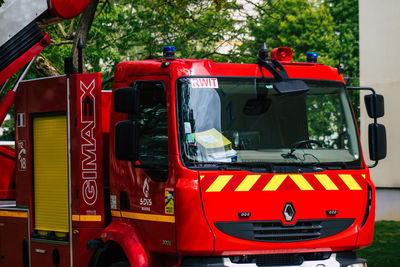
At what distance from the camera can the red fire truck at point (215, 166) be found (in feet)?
21.1

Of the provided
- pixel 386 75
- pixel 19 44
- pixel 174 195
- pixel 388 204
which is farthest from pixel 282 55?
pixel 388 204

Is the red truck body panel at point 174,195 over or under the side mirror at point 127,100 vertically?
under

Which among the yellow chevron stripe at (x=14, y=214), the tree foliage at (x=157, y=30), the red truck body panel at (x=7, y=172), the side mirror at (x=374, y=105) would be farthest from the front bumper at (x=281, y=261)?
the tree foliage at (x=157, y=30)

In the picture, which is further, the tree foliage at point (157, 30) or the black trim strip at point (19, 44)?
the tree foliage at point (157, 30)

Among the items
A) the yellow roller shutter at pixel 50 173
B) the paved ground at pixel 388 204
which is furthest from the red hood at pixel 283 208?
the paved ground at pixel 388 204

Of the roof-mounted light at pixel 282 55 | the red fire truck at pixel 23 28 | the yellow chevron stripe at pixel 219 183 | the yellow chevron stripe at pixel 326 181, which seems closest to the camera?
the yellow chevron stripe at pixel 219 183

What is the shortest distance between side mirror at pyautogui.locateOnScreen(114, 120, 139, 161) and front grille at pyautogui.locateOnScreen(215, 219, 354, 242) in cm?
101

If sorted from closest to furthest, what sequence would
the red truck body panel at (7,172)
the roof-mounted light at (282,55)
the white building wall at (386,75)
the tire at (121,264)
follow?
the tire at (121,264), the roof-mounted light at (282,55), the red truck body panel at (7,172), the white building wall at (386,75)

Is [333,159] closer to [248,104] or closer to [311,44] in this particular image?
[248,104]

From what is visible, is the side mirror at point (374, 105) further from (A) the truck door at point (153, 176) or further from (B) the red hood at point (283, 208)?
(A) the truck door at point (153, 176)

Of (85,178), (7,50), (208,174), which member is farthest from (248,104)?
(7,50)

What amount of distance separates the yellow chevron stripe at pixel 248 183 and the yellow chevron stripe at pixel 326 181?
0.63 metres

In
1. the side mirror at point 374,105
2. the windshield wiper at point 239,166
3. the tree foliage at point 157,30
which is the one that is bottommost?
the windshield wiper at point 239,166

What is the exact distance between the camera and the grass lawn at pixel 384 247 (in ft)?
40.2
